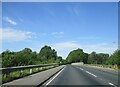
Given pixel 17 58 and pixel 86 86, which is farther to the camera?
pixel 17 58

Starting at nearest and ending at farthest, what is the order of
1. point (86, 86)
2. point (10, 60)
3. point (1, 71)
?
1. point (86, 86)
2. point (1, 71)
3. point (10, 60)

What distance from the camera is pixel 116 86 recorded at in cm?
1988

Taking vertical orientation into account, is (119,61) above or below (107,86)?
above

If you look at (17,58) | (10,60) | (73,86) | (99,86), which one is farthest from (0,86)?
(17,58)

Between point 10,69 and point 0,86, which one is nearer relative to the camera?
point 0,86

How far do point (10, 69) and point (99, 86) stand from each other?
757cm

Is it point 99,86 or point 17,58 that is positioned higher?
point 17,58

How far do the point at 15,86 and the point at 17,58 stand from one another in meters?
37.1

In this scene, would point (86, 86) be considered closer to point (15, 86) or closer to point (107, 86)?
point (107, 86)

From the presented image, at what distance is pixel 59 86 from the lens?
63.6ft

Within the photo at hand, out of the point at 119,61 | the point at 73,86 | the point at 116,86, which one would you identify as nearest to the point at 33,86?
the point at 73,86

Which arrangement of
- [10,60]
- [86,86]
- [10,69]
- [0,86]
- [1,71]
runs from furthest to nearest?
[10,60]
[10,69]
[1,71]
[86,86]
[0,86]

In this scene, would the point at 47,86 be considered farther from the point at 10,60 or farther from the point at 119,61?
the point at 119,61

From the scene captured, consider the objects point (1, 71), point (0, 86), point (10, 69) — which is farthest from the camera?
point (10, 69)
